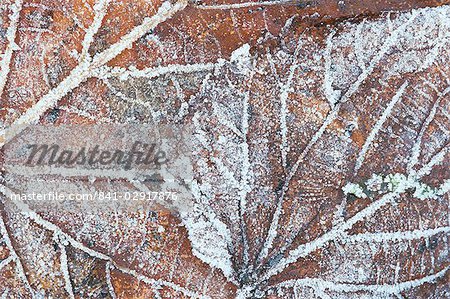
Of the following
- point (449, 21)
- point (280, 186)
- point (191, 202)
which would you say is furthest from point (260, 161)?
point (449, 21)

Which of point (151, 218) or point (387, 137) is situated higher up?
point (387, 137)

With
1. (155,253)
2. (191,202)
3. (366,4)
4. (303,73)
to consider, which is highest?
(366,4)

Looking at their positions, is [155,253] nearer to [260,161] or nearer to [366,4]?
[260,161]

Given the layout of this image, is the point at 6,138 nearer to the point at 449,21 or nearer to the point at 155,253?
the point at 155,253

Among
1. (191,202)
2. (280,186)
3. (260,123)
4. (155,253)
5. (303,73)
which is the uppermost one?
(303,73)

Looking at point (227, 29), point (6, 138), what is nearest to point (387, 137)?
point (227, 29)

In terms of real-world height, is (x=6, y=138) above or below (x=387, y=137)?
below

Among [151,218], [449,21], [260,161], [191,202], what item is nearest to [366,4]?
[449,21]
